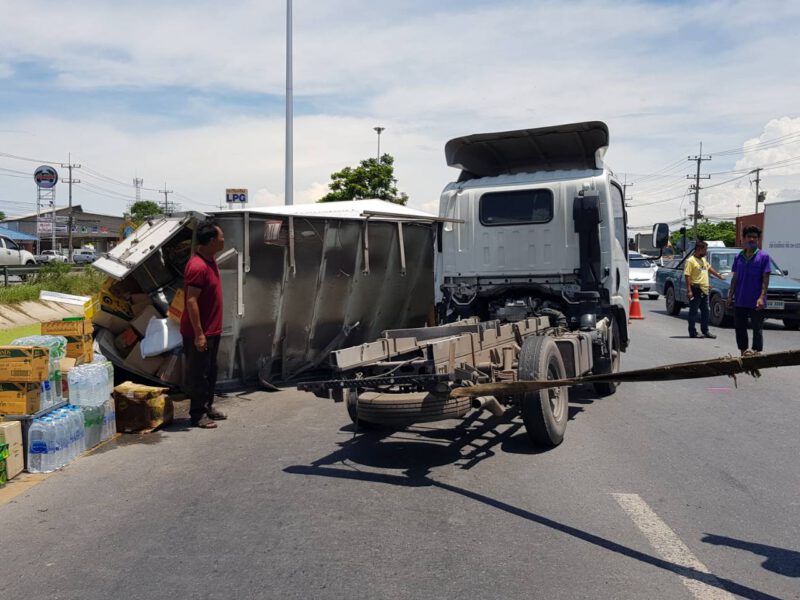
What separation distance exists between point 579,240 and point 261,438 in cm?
390

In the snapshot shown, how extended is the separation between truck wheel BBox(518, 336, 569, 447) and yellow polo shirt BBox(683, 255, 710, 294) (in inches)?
336

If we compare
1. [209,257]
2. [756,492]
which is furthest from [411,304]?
[756,492]

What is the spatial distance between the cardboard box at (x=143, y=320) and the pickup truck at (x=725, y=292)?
37.7 ft

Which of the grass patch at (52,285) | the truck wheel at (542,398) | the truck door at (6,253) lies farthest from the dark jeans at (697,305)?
the truck door at (6,253)

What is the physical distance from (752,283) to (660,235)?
189cm

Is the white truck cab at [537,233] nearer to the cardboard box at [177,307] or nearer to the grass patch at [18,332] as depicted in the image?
the cardboard box at [177,307]

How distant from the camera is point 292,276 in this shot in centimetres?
872

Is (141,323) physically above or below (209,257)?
below

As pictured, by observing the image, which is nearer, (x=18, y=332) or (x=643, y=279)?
(x=18, y=332)

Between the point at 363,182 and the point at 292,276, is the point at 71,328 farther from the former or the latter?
the point at 363,182

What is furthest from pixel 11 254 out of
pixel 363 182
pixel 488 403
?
pixel 488 403

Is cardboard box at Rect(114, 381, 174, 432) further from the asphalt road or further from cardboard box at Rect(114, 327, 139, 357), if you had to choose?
cardboard box at Rect(114, 327, 139, 357)

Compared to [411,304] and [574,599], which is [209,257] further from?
[574,599]

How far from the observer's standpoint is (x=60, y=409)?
591cm
